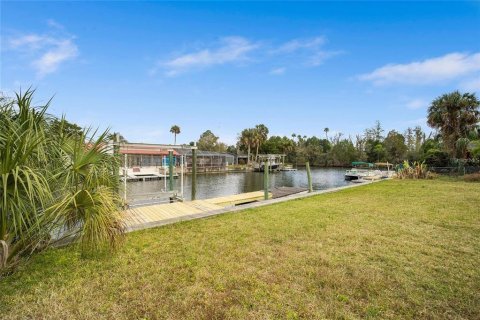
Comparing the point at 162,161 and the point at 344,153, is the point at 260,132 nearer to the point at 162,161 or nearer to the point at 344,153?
the point at 344,153

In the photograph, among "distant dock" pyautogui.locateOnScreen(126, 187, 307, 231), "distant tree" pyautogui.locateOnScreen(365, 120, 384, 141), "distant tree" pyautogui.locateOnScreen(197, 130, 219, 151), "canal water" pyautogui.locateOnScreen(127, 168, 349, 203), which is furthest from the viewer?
"distant tree" pyautogui.locateOnScreen(197, 130, 219, 151)

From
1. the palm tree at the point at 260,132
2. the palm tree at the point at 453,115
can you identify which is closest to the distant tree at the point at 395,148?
the palm tree at the point at 260,132

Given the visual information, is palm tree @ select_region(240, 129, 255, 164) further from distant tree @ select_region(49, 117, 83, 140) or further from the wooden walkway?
distant tree @ select_region(49, 117, 83, 140)

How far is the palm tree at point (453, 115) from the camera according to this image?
→ 65.0ft

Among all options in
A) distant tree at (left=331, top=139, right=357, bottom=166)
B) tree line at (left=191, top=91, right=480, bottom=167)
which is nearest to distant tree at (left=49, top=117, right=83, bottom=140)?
tree line at (left=191, top=91, right=480, bottom=167)

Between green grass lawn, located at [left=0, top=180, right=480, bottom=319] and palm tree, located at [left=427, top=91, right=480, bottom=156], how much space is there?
70.3 feet

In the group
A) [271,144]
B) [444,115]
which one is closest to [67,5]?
[444,115]

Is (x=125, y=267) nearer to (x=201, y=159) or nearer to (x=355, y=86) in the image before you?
(x=355, y=86)

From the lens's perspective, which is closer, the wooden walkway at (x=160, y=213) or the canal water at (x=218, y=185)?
the wooden walkway at (x=160, y=213)

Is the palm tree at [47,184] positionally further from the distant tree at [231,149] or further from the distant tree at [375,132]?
the distant tree at [375,132]

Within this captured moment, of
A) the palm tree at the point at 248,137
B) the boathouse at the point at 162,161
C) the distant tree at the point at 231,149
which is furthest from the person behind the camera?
the distant tree at the point at 231,149

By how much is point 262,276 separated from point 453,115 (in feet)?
86.5

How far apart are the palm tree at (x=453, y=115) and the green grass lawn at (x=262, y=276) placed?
2143 cm

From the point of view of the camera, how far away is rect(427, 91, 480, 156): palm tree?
19812mm
